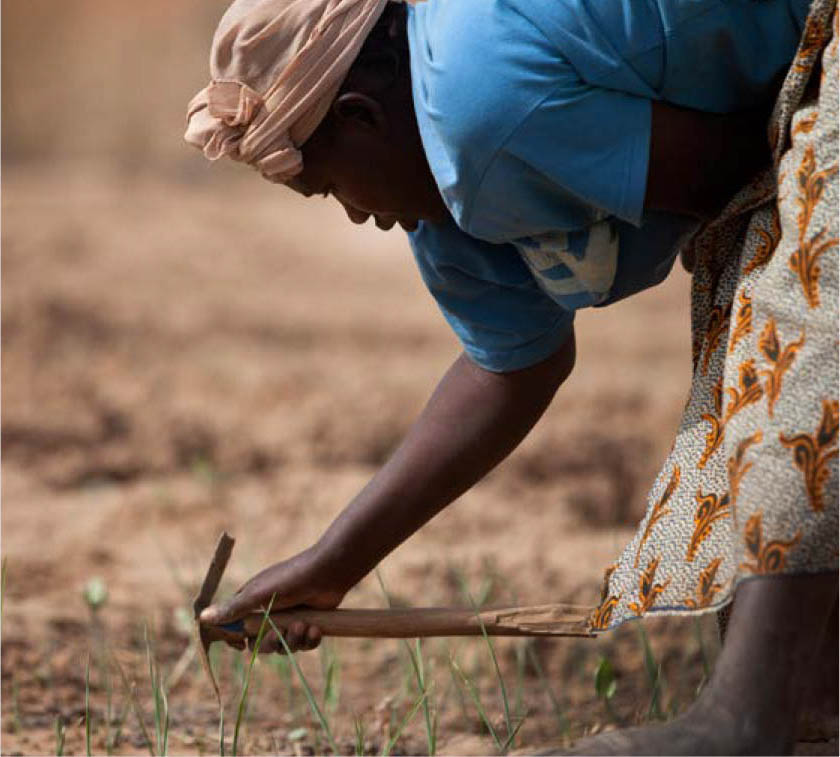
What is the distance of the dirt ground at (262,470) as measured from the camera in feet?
8.76

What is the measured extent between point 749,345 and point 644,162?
239mm

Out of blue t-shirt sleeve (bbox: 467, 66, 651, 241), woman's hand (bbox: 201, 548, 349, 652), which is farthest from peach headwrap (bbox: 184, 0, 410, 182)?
woman's hand (bbox: 201, 548, 349, 652)

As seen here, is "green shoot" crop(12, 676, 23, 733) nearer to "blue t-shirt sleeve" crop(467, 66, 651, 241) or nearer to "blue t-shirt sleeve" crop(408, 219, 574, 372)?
"blue t-shirt sleeve" crop(408, 219, 574, 372)

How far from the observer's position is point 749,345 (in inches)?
58.3

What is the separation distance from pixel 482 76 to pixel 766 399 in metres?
0.46

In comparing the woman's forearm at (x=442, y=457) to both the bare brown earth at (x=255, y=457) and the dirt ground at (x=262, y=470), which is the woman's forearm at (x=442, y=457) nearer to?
the dirt ground at (x=262, y=470)

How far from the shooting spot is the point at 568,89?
1527mm

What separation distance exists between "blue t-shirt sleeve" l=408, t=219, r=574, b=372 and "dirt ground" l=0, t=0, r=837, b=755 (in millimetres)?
584

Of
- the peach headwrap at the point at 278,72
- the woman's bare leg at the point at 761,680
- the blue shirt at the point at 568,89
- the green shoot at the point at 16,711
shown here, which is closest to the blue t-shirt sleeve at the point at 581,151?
the blue shirt at the point at 568,89

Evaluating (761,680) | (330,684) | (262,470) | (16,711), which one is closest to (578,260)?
(761,680)

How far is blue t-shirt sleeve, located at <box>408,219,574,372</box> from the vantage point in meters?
1.93

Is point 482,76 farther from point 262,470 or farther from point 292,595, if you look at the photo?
point 262,470

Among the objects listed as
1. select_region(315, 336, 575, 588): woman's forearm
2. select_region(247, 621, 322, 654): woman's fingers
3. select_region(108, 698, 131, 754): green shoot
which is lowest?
select_region(108, 698, 131, 754): green shoot

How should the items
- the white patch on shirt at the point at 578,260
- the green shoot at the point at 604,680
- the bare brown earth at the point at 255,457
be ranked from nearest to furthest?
the white patch on shirt at the point at 578,260, the green shoot at the point at 604,680, the bare brown earth at the point at 255,457
